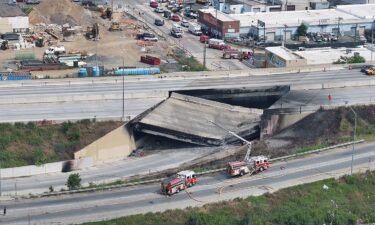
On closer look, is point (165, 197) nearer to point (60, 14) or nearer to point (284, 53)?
point (284, 53)

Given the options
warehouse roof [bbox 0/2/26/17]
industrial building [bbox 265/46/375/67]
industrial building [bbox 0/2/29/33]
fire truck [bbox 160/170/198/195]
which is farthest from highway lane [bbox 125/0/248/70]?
fire truck [bbox 160/170/198/195]

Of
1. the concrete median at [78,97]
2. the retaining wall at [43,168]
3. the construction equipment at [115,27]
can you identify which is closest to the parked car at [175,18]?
the construction equipment at [115,27]

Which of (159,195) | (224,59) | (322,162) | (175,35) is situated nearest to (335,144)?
(322,162)

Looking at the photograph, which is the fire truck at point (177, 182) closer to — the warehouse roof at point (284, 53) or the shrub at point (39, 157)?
the shrub at point (39, 157)

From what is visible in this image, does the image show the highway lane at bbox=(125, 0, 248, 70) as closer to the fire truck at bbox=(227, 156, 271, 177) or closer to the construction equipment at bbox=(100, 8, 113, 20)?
the construction equipment at bbox=(100, 8, 113, 20)

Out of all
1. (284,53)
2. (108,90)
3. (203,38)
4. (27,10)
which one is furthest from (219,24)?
(108,90)

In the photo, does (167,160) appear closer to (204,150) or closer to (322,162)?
(204,150)
